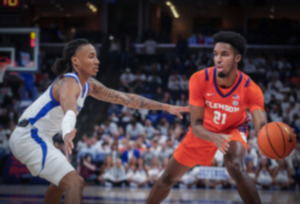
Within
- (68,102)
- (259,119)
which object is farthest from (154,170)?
(68,102)

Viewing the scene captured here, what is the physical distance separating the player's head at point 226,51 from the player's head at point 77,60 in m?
1.29

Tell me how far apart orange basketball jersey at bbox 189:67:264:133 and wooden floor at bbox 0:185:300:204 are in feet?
10.5

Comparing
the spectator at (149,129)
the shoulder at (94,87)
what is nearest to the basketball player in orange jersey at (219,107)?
the shoulder at (94,87)

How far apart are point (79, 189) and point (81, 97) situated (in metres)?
0.96

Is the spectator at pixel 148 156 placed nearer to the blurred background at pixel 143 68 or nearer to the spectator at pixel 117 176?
the blurred background at pixel 143 68

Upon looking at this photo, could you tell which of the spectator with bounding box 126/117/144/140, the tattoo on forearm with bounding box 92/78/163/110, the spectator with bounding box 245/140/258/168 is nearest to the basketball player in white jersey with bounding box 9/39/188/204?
the tattoo on forearm with bounding box 92/78/163/110

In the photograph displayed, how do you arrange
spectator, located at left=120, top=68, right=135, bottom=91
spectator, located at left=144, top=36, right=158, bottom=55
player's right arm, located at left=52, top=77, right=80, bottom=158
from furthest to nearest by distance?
spectator, located at left=144, top=36, right=158, bottom=55
spectator, located at left=120, top=68, right=135, bottom=91
player's right arm, located at left=52, top=77, right=80, bottom=158

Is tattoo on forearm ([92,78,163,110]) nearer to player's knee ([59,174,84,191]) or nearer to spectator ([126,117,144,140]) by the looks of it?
player's knee ([59,174,84,191])

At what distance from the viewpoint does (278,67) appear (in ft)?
49.3

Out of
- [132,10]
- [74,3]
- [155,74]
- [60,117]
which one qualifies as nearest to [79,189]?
[60,117]

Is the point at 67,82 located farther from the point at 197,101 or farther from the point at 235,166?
the point at 235,166

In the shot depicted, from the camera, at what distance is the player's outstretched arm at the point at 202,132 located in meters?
3.79

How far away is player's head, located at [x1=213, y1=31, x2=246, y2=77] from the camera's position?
411 cm

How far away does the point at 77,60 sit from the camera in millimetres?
3914
